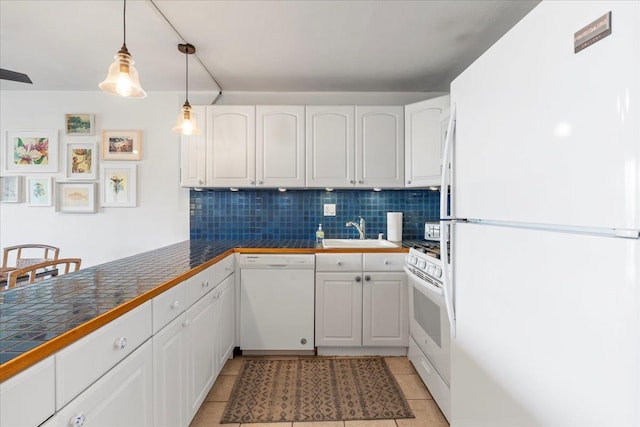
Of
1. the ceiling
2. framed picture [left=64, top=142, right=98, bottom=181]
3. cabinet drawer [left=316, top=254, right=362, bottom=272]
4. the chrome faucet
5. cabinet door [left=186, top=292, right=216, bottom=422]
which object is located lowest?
cabinet door [left=186, top=292, right=216, bottom=422]

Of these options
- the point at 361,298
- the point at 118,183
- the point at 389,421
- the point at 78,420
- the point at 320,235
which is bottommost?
the point at 389,421

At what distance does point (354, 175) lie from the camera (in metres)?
2.74

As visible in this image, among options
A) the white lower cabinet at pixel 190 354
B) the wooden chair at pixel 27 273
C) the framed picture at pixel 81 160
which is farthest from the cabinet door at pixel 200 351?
the framed picture at pixel 81 160

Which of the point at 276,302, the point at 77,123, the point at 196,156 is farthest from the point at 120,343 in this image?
the point at 77,123

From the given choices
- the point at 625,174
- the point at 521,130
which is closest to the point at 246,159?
the point at 521,130

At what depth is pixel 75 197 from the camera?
300 centimetres

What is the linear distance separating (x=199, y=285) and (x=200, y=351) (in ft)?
1.19

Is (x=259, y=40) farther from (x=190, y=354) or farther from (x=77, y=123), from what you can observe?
(x=77, y=123)

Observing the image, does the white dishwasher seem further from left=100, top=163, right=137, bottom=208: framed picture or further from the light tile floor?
left=100, top=163, right=137, bottom=208: framed picture

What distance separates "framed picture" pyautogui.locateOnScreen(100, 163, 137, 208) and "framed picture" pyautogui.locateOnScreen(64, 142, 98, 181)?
0.10 m

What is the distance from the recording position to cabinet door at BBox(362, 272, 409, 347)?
2445 millimetres

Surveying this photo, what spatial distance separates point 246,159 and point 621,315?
254cm

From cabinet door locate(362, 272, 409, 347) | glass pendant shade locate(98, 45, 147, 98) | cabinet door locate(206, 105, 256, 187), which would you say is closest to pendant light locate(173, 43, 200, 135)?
cabinet door locate(206, 105, 256, 187)

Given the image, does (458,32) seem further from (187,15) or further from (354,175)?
(187,15)
